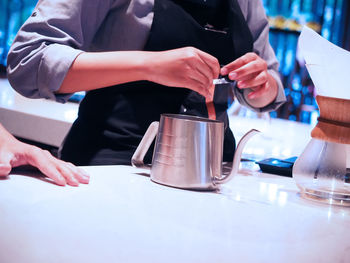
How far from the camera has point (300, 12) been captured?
602 centimetres

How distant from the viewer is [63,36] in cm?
116

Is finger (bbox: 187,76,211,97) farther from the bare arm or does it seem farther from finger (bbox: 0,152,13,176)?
finger (bbox: 0,152,13,176)

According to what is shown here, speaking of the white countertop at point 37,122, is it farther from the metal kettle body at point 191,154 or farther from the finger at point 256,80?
the metal kettle body at point 191,154

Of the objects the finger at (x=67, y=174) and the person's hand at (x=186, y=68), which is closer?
the finger at (x=67, y=174)

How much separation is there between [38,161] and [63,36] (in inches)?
17.7

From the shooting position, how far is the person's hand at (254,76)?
1099 millimetres

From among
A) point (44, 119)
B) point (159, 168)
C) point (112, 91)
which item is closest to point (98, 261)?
point (159, 168)

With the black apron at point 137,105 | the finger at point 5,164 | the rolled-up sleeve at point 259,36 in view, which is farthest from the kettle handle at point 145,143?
the rolled-up sleeve at point 259,36

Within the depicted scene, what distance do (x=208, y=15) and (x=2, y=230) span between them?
36.6 inches

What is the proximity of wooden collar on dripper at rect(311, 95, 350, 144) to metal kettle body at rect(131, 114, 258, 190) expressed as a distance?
165 mm

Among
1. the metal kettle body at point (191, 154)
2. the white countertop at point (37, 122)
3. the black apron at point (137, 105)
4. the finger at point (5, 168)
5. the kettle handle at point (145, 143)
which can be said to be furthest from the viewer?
the white countertop at point (37, 122)

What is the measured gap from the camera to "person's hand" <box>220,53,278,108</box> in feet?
3.61

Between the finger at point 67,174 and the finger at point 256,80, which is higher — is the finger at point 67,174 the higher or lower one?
the lower one

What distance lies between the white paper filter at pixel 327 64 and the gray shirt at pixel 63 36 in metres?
0.45
